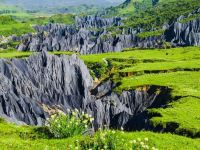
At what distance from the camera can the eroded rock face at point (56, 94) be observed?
2100 inches

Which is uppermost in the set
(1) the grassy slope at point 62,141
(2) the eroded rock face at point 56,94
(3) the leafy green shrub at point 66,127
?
(3) the leafy green shrub at point 66,127

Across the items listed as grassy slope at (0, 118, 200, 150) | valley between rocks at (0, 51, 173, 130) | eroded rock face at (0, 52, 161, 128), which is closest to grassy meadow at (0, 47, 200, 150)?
grassy slope at (0, 118, 200, 150)

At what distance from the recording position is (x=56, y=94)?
227 ft

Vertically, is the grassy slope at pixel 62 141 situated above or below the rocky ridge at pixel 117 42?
above

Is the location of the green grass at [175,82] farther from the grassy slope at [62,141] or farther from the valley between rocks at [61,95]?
the grassy slope at [62,141]

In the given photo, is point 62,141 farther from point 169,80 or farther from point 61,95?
point 169,80

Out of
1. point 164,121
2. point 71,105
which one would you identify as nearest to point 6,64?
point 71,105

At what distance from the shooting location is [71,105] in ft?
212

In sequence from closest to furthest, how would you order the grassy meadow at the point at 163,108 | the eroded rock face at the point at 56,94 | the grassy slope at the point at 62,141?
1. the grassy slope at the point at 62,141
2. the grassy meadow at the point at 163,108
3. the eroded rock face at the point at 56,94

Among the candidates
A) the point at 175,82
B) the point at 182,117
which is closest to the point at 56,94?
the point at 175,82

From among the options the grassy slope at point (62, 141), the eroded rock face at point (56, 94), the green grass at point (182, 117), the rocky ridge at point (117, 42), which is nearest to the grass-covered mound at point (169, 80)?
the green grass at point (182, 117)

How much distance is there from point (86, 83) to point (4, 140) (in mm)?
53069

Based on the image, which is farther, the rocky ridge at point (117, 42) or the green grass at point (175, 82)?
the rocky ridge at point (117, 42)

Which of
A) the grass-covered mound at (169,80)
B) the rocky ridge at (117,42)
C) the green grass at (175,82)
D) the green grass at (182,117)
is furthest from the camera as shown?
the rocky ridge at (117,42)
